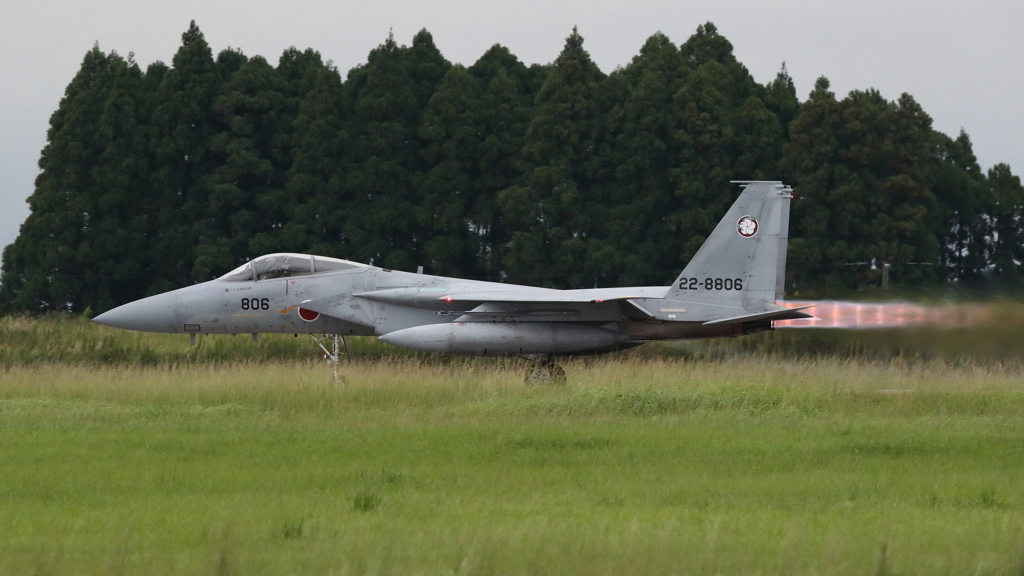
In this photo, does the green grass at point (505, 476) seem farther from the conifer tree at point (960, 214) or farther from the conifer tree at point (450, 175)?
the conifer tree at point (960, 214)

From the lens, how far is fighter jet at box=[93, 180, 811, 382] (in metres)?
18.2

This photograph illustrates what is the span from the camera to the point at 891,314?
19.9 metres

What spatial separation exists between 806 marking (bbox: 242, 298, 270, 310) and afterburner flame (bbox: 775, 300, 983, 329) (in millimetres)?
8248

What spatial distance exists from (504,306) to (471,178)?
17040mm

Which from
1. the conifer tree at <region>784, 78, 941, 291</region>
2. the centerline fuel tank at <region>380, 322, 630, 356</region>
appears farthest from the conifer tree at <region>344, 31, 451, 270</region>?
the centerline fuel tank at <region>380, 322, 630, 356</region>

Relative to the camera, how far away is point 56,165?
3462cm

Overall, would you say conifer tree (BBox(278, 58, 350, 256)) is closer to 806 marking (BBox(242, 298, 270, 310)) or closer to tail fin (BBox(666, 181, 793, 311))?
806 marking (BBox(242, 298, 270, 310))

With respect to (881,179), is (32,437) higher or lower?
lower

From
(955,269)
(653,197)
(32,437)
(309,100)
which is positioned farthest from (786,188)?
(309,100)

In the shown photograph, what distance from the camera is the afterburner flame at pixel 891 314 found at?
19.6 meters

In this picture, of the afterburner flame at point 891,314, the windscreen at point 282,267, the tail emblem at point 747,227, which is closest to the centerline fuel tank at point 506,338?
the windscreen at point 282,267

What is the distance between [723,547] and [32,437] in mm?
7778

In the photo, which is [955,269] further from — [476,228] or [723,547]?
[723,547]

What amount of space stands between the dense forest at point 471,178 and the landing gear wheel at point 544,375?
13697mm
